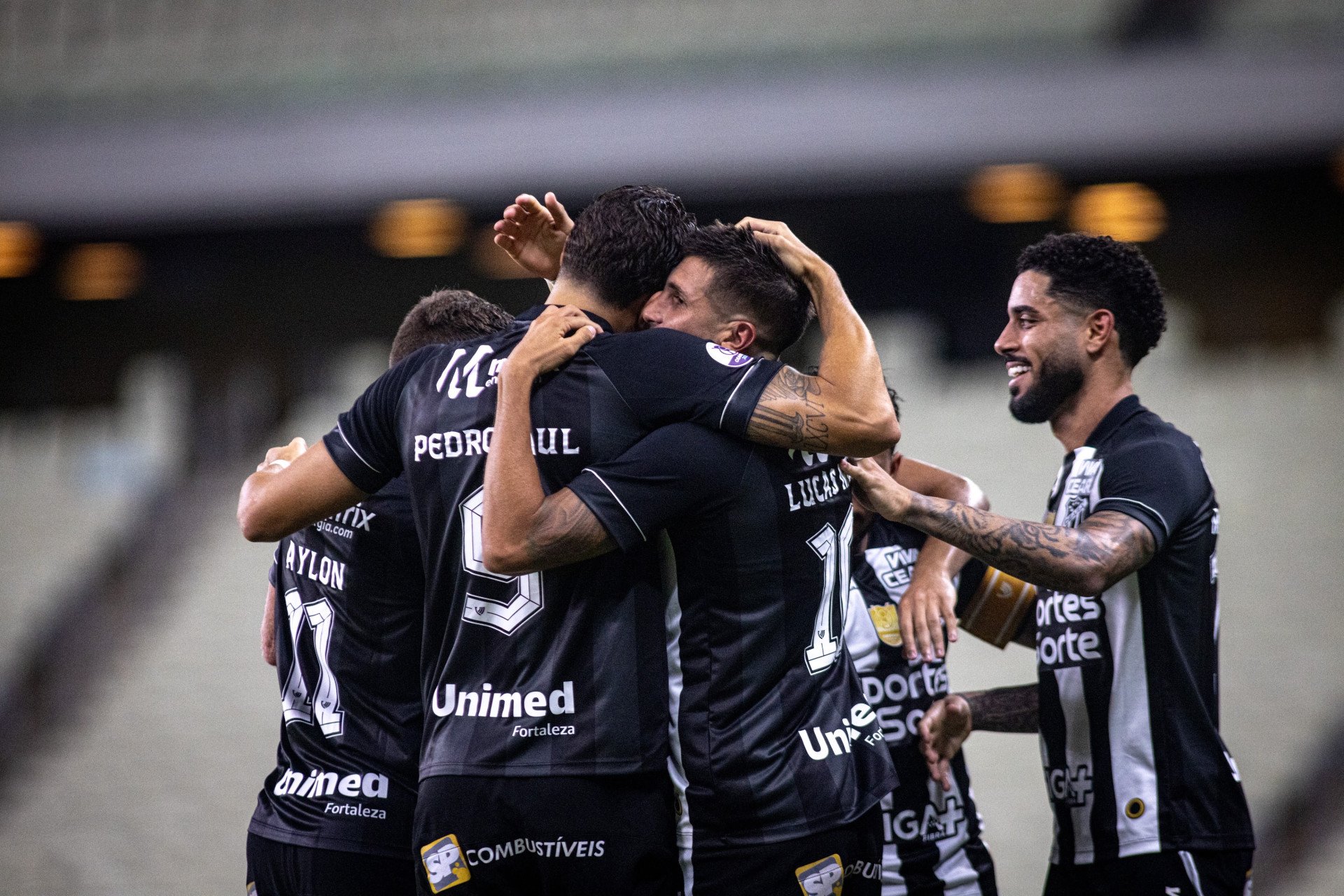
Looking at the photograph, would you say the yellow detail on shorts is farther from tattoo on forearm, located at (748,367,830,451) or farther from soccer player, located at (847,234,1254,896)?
tattoo on forearm, located at (748,367,830,451)

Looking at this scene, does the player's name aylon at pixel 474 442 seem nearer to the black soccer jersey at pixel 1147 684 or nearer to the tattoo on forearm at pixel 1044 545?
the tattoo on forearm at pixel 1044 545

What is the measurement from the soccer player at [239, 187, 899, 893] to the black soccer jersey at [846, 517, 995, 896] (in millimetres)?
996

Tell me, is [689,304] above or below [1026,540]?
above

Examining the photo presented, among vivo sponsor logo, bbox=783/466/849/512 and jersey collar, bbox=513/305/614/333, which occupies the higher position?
jersey collar, bbox=513/305/614/333

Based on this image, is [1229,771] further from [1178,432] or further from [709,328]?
[709,328]

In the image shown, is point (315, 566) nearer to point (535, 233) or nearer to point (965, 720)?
point (535, 233)

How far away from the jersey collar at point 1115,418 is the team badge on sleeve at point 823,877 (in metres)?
1.27

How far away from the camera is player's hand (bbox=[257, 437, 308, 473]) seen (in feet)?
8.37

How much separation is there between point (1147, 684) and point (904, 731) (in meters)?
0.65

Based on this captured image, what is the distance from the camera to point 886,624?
10.6ft

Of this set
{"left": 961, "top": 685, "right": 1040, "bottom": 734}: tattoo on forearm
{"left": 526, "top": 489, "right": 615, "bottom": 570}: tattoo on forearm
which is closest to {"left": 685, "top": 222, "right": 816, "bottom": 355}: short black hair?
{"left": 526, "top": 489, "right": 615, "bottom": 570}: tattoo on forearm

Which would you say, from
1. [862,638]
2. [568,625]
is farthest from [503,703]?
[862,638]

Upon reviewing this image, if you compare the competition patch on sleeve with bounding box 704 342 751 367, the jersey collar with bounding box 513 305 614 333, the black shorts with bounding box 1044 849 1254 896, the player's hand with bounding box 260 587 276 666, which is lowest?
the black shorts with bounding box 1044 849 1254 896

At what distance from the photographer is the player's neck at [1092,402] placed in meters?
3.04
